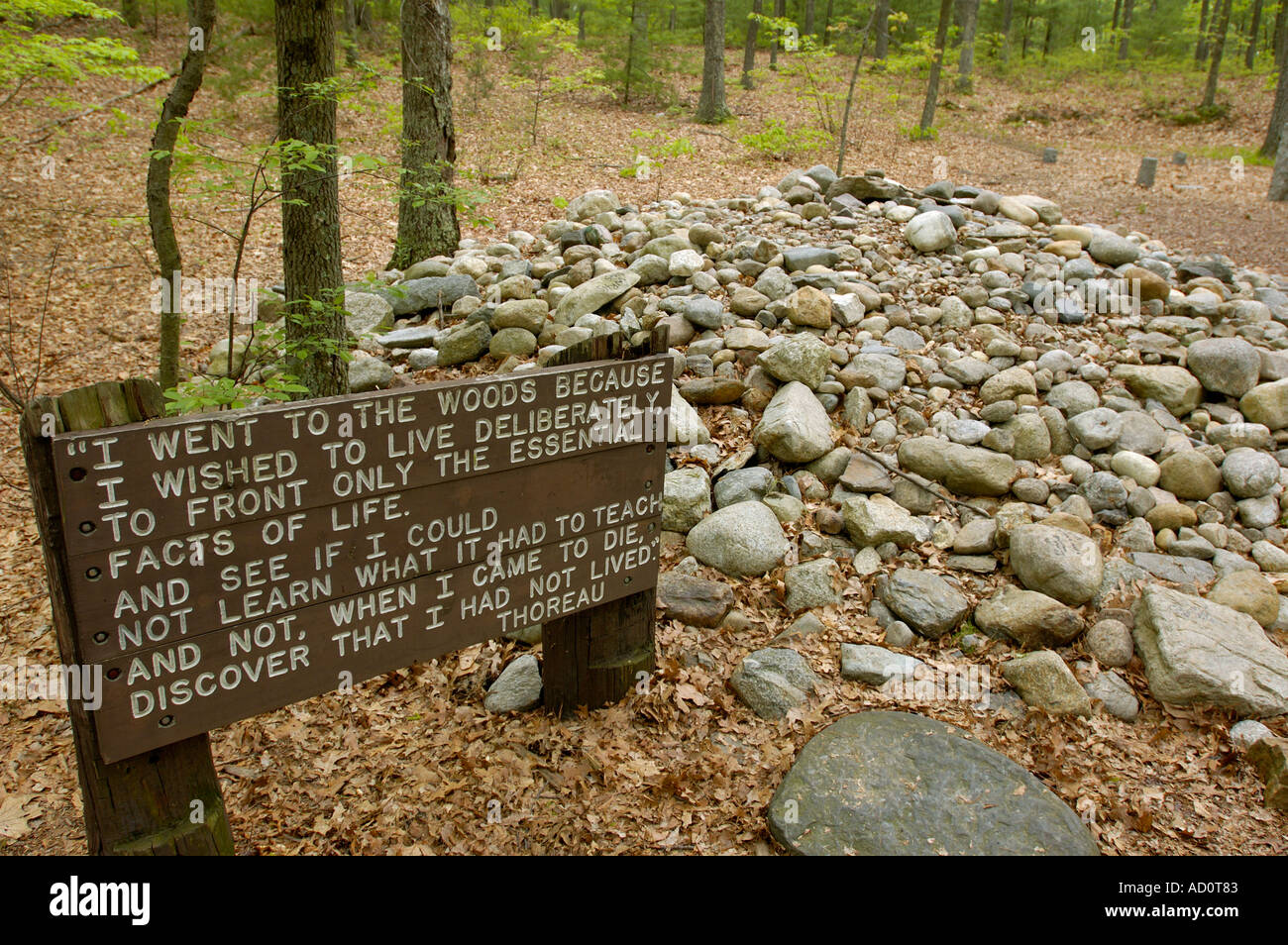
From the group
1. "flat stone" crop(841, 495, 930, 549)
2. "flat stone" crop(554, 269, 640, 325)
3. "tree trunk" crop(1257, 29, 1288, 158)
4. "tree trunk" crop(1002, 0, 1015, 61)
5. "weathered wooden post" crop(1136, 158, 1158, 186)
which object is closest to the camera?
"flat stone" crop(841, 495, 930, 549)

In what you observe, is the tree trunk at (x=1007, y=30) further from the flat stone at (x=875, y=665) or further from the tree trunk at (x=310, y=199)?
the flat stone at (x=875, y=665)

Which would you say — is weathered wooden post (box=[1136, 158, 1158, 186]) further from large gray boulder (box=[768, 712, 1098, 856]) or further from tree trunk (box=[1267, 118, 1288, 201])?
large gray boulder (box=[768, 712, 1098, 856])

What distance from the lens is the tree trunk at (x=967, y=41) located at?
2675 cm

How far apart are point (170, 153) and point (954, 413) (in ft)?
19.4

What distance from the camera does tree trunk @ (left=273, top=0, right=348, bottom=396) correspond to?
5359mm

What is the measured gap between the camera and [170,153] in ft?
16.6

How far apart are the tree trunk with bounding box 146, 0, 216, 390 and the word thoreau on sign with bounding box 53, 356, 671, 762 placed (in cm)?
→ 311

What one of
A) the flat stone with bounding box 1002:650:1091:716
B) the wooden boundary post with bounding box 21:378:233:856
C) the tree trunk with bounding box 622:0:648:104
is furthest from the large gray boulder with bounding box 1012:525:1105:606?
the tree trunk with bounding box 622:0:648:104

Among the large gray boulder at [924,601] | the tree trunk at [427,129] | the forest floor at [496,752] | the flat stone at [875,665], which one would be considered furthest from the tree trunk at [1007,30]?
the flat stone at [875,665]

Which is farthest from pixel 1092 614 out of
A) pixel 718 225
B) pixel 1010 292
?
pixel 718 225

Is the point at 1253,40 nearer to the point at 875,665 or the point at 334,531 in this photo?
the point at 875,665

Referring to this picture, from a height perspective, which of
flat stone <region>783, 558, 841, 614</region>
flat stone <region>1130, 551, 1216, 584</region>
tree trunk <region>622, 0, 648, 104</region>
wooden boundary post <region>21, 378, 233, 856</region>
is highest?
tree trunk <region>622, 0, 648, 104</region>

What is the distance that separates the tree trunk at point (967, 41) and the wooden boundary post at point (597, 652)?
92.6 feet

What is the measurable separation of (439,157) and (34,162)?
813 cm
